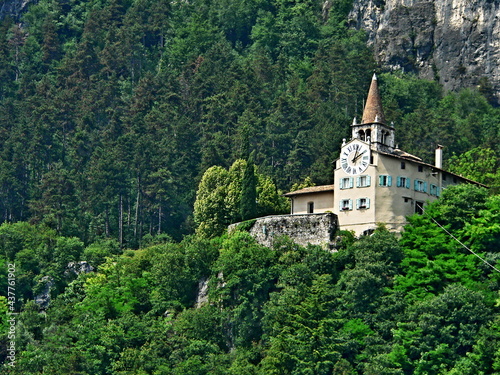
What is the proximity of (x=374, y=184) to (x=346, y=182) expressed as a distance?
2.04m


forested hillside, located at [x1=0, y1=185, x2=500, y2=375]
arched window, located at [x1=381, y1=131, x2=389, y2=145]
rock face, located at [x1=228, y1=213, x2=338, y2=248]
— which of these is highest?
arched window, located at [x1=381, y1=131, x2=389, y2=145]

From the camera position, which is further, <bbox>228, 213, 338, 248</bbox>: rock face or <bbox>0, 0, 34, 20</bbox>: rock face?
<bbox>0, 0, 34, 20</bbox>: rock face

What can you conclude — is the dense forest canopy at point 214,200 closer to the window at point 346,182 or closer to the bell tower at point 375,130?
the window at point 346,182

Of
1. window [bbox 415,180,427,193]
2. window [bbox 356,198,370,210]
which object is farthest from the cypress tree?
window [bbox 415,180,427,193]

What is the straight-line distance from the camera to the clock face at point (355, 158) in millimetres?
75750

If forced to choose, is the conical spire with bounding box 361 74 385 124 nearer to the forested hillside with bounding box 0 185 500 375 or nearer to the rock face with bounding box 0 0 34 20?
the forested hillside with bounding box 0 185 500 375

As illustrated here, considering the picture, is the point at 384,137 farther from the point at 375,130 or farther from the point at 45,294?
the point at 45,294

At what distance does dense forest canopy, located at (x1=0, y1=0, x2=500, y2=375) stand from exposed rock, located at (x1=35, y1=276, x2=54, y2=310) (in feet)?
0.74

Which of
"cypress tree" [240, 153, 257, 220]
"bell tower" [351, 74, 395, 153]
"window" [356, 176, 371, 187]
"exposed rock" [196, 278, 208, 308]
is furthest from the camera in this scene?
"cypress tree" [240, 153, 257, 220]

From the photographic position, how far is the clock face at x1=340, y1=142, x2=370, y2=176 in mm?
75750

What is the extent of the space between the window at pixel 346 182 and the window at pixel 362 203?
121 cm

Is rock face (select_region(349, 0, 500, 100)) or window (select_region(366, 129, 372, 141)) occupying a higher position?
rock face (select_region(349, 0, 500, 100))

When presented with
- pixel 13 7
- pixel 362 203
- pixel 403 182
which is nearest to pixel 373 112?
pixel 403 182

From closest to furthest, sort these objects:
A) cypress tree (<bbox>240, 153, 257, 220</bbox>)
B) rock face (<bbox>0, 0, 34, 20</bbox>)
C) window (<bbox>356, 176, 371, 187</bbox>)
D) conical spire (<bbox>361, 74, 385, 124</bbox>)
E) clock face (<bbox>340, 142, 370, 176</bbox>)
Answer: window (<bbox>356, 176, 371, 187</bbox>)
clock face (<bbox>340, 142, 370, 176</bbox>)
conical spire (<bbox>361, 74, 385, 124</bbox>)
cypress tree (<bbox>240, 153, 257, 220</bbox>)
rock face (<bbox>0, 0, 34, 20</bbox>)
